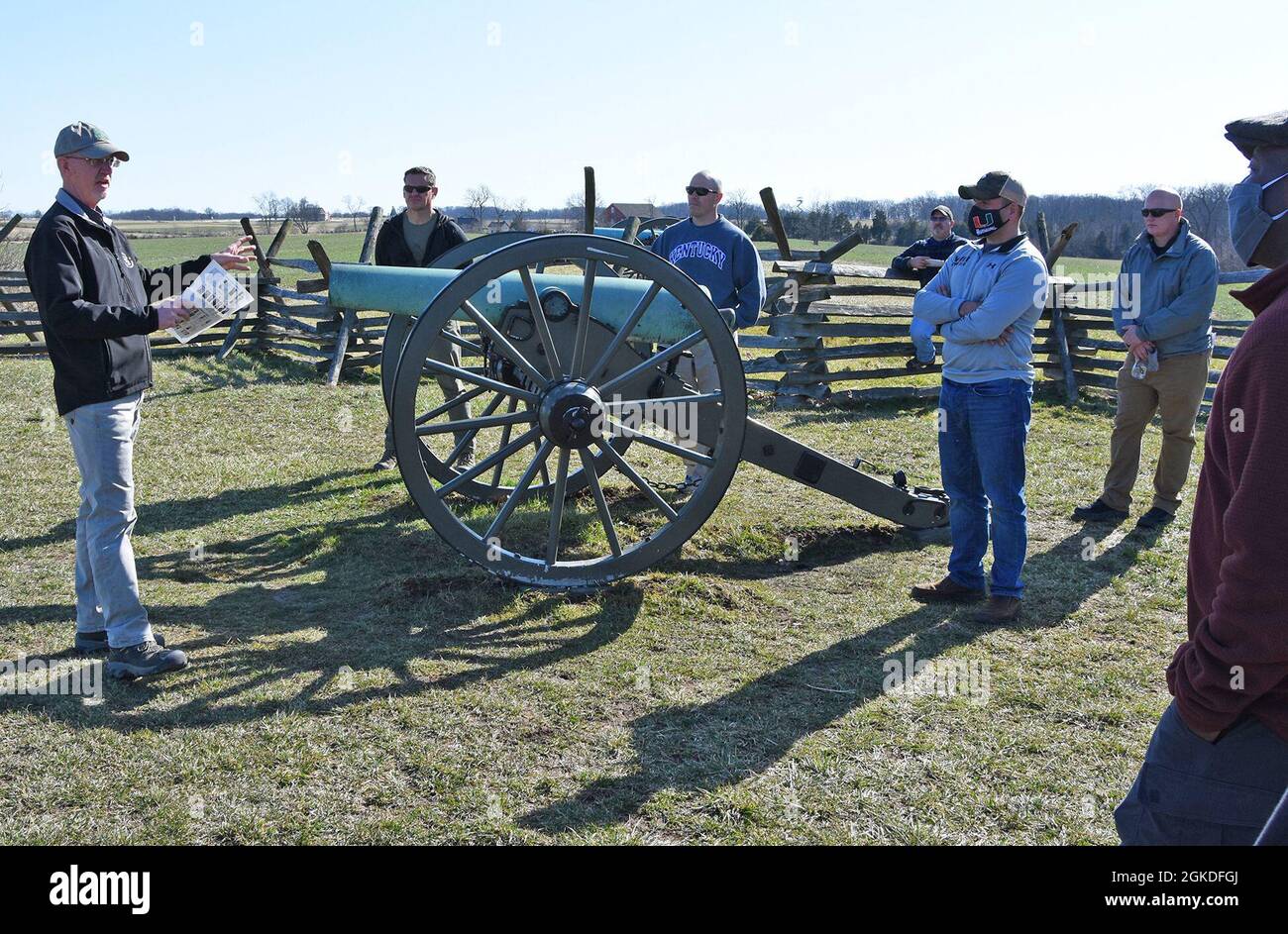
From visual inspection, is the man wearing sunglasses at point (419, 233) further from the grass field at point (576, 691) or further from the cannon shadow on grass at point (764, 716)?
the cannon shadow on grass at point (764, 716)

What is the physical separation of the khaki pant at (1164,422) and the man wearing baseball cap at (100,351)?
222 inches

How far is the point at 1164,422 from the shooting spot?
7031 mm

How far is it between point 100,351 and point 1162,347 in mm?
6159

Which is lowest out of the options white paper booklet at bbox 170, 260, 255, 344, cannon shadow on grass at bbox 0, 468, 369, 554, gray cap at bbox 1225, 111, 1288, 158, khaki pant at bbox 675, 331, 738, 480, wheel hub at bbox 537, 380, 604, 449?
cannon shadow on grass at bbox 0, 468, 369, 554

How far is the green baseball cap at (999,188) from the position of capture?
4809 mm

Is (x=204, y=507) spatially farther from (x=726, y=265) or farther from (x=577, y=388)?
(x=726, y=265)

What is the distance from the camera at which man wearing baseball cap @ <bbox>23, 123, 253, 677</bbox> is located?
4.13 m

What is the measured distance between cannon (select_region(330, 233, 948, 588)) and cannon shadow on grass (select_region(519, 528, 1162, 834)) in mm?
1005

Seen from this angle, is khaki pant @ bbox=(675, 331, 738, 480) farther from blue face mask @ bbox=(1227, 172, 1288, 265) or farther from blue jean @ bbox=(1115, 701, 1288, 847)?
blue jean @ bbox=(1115, 701, 1288, 847)

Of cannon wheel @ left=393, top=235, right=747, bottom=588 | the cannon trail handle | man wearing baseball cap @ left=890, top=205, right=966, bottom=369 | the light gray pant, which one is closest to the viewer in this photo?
cannon wheel @ left=393, top=235, right=747, bottom=588

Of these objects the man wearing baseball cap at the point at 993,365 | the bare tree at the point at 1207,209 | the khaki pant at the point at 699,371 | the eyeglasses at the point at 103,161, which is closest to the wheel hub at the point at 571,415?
the khaki pant at the point at 699,371

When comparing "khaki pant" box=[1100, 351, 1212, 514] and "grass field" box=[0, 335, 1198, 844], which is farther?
"khaki pant" box=[1100, 351, 1212, 514]

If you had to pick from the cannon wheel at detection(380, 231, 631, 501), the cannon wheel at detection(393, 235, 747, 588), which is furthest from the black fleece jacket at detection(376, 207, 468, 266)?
the cannon wheel at detection(393, 235, 747, 588)

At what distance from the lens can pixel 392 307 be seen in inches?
222
